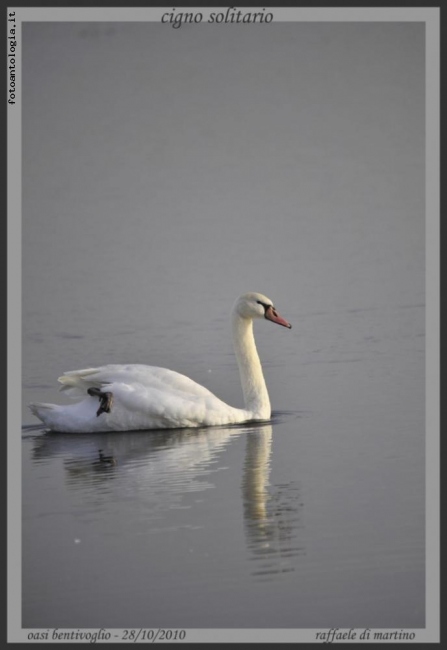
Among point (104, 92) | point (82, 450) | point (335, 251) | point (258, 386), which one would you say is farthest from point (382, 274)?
point (82, 450)

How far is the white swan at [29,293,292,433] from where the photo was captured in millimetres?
12508

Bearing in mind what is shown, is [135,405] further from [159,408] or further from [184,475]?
[184,475]

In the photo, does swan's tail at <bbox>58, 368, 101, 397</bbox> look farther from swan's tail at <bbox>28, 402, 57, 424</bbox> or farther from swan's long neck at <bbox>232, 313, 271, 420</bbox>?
swan's long neck at <bbox>232, 313, 271, 420</bbox>

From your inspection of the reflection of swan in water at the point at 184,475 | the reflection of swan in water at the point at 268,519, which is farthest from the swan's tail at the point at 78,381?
the reflection of swan in water at the point at 268,519

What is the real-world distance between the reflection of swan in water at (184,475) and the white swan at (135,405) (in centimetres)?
13

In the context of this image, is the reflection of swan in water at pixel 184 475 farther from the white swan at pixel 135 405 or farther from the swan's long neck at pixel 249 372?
the swan's long neck at pixel 249 372

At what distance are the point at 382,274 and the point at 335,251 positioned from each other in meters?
1.99

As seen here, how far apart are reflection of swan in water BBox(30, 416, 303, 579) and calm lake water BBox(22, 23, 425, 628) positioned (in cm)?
3

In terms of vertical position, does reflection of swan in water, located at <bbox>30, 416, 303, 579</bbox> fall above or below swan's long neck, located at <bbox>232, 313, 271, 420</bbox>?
below

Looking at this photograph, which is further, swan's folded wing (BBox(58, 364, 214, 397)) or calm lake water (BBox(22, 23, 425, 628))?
swan's folded wing (BBox(58, 364, 214, 397))

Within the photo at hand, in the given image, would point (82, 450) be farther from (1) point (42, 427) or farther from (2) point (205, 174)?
(2) point (205, 174)

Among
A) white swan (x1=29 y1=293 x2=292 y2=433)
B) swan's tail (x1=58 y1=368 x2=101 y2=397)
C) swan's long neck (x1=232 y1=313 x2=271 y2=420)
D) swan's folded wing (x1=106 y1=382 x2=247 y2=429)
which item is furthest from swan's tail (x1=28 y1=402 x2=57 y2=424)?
swan's long neck (x1=232 y1=313 x2=271 y2=420)

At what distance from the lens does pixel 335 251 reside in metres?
22.0

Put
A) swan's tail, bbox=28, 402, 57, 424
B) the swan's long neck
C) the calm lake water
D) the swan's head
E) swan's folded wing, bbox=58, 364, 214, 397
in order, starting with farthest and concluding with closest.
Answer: the swan's head
the swan's long neck
swan's folded wing, bbox=58, 364, 214, 397
swan's tail, bbox=28, 402, 57, 424
the calm lake water
